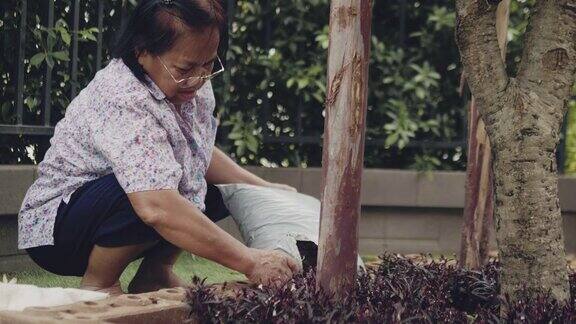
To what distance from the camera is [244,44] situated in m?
5.96

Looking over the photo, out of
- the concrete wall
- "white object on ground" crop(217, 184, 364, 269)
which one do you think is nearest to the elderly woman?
"white object on ground" crop(217, 184, 364, 269)

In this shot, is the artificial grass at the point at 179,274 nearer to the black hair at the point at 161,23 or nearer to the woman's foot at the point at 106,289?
the woman's foot at the point at 106,289

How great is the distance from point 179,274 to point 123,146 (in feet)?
5.05

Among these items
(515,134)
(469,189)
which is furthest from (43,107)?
(515,134)

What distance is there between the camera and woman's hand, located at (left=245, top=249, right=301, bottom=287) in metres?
3.25

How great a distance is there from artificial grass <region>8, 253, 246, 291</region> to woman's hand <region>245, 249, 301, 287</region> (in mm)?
1011

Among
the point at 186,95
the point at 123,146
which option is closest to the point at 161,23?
the point at 186,95

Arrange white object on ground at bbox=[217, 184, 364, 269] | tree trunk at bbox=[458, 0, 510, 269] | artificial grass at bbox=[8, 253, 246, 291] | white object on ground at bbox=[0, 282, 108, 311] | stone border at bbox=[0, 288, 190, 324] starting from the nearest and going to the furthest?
1. stone border at bbox=[0, 288, 190, 324]
2. white object on ground at bbox=[0, 282, 108, 311]
3. white object on ground at bbox=[217, 184, 364, 269]
4. tree trunk at bbox=[458, 0, 510, 269]
5. artificial grass at bbox=[8, 253, 246, 291]

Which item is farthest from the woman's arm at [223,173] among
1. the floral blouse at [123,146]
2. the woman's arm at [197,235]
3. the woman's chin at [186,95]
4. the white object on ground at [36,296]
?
the white object on ground at [36,296]

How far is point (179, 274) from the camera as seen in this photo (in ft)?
15.4

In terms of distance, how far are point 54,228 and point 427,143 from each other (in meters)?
3.04

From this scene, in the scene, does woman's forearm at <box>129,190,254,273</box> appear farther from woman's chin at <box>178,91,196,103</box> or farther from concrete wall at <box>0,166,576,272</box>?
concrete wall at <box>0,166,576,272</box>

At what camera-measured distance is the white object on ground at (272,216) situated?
3533mm

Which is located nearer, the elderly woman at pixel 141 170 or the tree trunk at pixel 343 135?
the tree trunk at pixel 343 135
